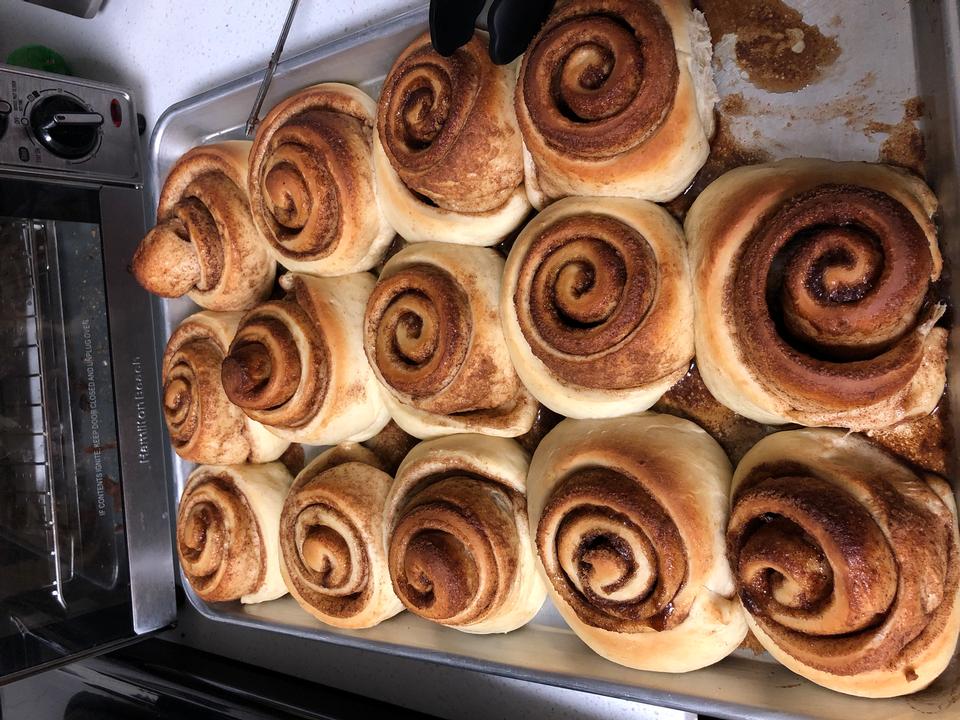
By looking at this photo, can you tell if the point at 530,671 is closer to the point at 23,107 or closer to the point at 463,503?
the point at 463,503

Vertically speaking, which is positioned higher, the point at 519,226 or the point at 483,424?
the point at 519,226

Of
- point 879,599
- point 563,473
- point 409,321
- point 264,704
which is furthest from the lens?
point 264,704

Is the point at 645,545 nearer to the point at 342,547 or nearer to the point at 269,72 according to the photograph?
the point at 342,547

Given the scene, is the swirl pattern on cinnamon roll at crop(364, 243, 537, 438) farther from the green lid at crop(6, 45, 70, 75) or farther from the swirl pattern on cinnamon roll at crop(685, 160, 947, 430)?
the green lid at crop(6, 45, 70, 75)

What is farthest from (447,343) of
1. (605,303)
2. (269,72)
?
(269,72)

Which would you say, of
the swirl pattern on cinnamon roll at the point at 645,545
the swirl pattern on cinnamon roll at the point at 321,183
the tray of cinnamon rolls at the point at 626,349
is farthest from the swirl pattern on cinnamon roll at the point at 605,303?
the swirl pattern on cinnamon roll at the point at 321,183

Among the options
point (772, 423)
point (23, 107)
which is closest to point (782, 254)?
point (772, 423)
